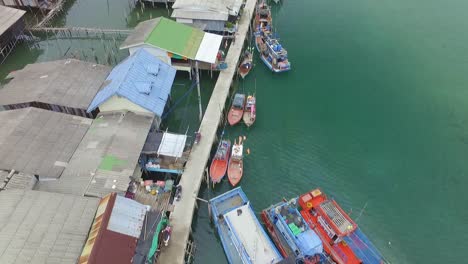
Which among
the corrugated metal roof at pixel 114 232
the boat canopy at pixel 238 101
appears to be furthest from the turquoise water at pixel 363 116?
the corrugated metal roof at pixel 114 232

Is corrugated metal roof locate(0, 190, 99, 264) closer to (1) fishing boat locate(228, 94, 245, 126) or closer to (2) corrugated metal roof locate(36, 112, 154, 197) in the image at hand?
(2) corrugated metal roof locate(36, 112, 154, 197)

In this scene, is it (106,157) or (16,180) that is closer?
(16,180)

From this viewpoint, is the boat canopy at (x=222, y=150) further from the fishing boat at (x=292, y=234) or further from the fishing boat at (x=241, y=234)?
the fishing boat at (x=292, y=234)

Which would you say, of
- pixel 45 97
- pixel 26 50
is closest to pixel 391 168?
pixel 45 97

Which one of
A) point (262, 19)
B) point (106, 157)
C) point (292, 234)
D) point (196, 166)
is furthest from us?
point (262, 19)

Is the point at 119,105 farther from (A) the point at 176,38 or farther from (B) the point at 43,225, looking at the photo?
(B) the point at 43,225

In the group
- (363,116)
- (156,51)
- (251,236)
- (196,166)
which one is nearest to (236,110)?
(196,166)

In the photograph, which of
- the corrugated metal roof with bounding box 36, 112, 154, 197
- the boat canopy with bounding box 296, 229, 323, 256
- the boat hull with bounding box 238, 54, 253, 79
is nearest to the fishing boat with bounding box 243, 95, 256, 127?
the boat hull with bounding box 238, 54, 253, 79
